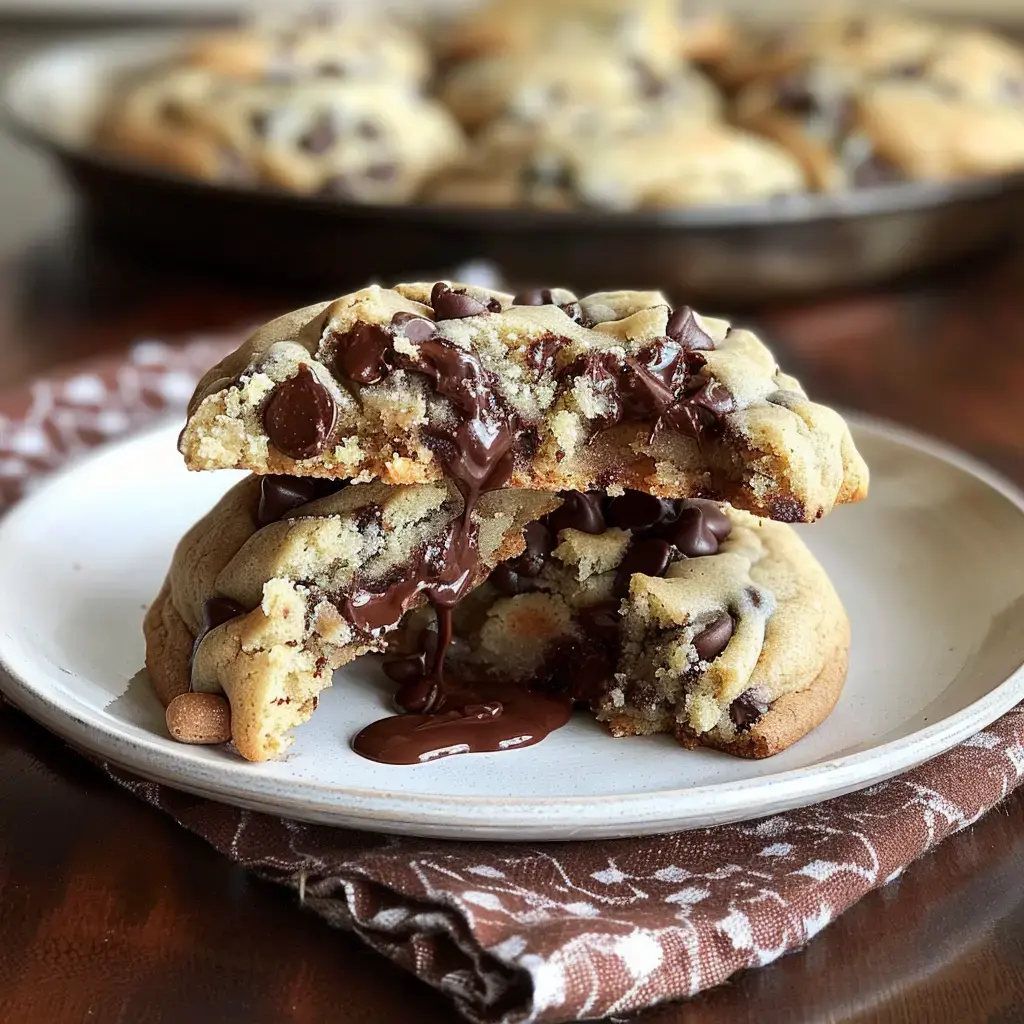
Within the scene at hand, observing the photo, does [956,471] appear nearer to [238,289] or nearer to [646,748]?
[646,748]

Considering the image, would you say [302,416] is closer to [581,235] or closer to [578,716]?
[578,716]

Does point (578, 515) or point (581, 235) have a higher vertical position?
point (578, 515)

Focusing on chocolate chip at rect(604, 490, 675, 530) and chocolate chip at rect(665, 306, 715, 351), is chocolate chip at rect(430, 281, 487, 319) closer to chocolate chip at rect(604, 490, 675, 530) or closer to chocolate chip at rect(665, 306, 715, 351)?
chocolate chip at rect(665, 306, 715, 351)

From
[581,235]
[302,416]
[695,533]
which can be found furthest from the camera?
[581,235]

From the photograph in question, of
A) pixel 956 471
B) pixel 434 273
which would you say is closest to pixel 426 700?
pixel 956 471

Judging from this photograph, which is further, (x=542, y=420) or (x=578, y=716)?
(x=578, y=716)

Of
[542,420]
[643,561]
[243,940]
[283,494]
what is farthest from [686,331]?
[243,940]
